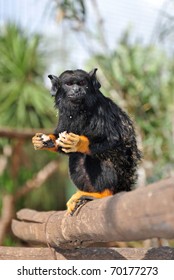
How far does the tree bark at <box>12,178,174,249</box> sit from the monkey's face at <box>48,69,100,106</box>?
57 cm


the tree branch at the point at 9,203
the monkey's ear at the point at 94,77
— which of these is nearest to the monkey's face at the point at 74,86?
the monkey's ear at the point at 94,77

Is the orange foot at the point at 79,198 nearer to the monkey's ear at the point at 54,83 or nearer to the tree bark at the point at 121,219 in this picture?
the tree bark at the point at 121,219

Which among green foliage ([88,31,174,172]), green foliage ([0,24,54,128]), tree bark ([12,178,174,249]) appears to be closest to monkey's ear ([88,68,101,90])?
tree bark ([12,178,174,249])

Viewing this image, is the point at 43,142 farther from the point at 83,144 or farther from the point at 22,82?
the point at 22,82

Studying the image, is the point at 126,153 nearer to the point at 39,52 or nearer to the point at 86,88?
the point at 86,88

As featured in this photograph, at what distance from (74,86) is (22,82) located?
5562mm

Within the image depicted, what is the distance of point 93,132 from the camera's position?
281 cm

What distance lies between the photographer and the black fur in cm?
281

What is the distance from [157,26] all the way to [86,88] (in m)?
3.89

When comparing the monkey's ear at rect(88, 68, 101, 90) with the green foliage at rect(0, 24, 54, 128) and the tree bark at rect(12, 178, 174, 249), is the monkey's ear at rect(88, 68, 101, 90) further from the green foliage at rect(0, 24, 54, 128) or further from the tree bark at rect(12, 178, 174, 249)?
the green foliage at rect(0, 24, 54, 128)

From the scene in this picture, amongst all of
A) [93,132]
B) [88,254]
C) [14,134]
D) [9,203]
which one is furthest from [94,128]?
[9,203]

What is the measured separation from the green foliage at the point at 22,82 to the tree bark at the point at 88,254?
17.0ft

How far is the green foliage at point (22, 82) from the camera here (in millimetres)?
8055

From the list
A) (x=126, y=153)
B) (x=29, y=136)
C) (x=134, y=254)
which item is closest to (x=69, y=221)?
(x=134, y=254)
